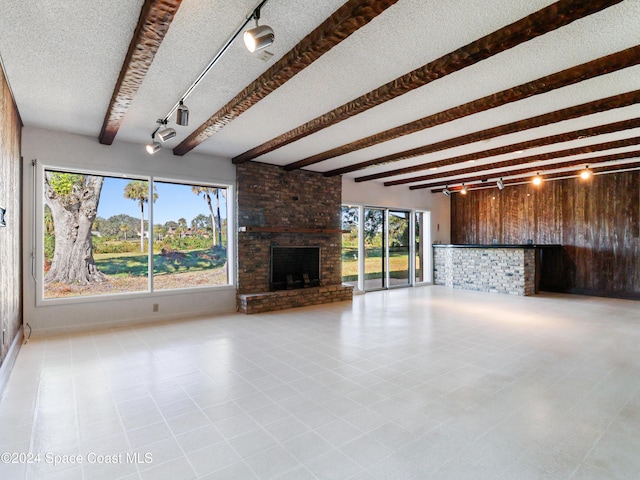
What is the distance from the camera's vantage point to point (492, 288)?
8.38 meters

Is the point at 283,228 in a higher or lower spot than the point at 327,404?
higher

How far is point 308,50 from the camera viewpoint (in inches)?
101

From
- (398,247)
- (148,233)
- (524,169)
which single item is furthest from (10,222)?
(524,169)

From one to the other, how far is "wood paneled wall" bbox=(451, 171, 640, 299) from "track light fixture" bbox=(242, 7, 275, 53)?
8.73m

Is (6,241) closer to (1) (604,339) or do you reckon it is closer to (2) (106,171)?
(2) (106,171)

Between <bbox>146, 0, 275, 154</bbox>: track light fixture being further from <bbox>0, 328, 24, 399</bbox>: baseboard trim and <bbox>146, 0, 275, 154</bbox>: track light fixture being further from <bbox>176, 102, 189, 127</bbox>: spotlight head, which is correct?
<bbox>0, 328, 24, 399</bbox>: baseboard trim

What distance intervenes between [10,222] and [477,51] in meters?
4.81

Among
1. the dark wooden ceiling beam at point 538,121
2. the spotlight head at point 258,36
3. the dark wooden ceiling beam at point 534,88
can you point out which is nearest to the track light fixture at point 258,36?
the spotlight head at point 258,36

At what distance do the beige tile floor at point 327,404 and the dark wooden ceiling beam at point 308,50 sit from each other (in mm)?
2729

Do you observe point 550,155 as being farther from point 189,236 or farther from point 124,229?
point 124,229

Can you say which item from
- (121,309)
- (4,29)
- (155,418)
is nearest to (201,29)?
(4,29)

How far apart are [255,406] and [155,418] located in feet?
2.38

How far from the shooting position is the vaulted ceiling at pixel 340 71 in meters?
2.25

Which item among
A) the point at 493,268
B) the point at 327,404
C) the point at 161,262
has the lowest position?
the point at 327,404
